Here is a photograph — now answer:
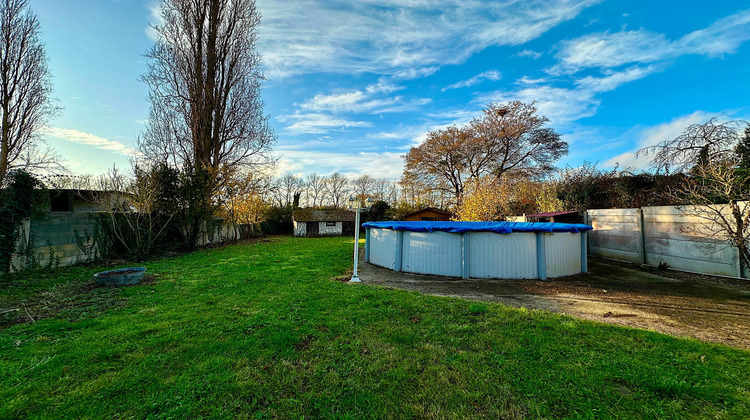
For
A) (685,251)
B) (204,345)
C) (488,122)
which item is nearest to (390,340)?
(204,345)

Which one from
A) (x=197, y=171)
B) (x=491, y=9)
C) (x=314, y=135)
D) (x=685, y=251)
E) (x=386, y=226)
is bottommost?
(x=685, y=251)

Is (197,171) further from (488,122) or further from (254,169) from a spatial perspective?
(488,122)

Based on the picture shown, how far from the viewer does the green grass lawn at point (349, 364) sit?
6.63 ft

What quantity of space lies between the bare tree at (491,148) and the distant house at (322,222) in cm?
1069

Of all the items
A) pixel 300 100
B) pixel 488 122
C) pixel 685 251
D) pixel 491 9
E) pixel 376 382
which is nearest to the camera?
pixel 376 382

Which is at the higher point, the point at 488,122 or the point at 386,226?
the point at 488,122

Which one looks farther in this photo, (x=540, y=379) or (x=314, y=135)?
(x=314, y=135)

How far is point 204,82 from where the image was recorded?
43.9 ft

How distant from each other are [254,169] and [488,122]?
1812 centimetres

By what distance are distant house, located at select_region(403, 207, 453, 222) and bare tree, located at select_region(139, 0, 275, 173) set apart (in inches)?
635

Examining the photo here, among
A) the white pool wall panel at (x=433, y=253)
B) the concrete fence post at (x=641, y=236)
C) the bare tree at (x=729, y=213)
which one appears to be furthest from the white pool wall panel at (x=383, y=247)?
the concrete fence post at (x=641, y=236)

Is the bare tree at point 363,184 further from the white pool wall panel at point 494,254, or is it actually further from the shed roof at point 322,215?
the white pool wall panel at point 494,254

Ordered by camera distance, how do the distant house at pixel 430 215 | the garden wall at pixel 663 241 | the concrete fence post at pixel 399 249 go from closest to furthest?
1. the garden wall at pixel 663 241
2. the concrete fence post at pixel 399 249
3. the distant house at pixel 430 215

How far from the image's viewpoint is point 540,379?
2.36 metres
